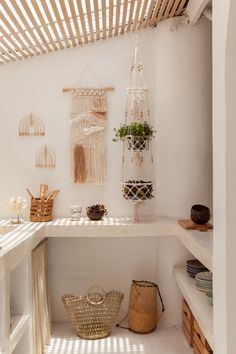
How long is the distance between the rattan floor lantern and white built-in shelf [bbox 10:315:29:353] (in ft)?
4.23

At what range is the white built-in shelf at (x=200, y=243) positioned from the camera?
2476mm

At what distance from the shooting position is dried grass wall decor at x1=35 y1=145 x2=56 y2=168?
13.4 feet

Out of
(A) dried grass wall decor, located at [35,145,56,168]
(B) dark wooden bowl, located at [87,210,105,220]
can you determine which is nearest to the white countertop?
(B) dark wooden bowl, located at [87,210,105,220]

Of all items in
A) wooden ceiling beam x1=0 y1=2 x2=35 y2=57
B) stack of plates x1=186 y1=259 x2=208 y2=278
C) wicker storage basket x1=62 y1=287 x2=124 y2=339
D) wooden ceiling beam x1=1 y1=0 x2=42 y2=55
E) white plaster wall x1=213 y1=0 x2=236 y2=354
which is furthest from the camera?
wicker storage basket x1=62 y1=287 x2=124 y2=339

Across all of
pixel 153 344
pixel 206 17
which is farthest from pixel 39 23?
pixel 153 344

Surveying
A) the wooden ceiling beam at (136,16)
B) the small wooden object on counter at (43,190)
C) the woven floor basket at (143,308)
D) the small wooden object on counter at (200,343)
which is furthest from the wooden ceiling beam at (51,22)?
the small wooden object on counter at (200,343)

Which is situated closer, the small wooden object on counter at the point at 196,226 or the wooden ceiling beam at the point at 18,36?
the wooden ceiling beam at the point at 18,36

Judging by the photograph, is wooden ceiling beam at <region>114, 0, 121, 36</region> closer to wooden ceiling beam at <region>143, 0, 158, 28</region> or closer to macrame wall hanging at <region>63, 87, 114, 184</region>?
wooden ceiling beam at <region>143, 0, 158, 28</region>

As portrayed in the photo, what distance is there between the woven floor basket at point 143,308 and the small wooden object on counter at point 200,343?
22.0 inches

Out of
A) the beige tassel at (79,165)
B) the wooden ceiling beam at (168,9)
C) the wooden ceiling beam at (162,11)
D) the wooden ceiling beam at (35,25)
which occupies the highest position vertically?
the wooden ceiling beam at (168,9)

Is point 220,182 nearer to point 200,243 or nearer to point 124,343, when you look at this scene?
point 200,243

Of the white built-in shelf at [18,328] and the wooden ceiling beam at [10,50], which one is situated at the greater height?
the wooden ceiling beam at [10,50]

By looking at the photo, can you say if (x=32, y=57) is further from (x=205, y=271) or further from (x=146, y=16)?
(x=205, y=271)

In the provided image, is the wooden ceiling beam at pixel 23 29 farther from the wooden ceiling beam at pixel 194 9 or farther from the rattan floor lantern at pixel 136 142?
the wooden ceiling beam at pixel 194 9
